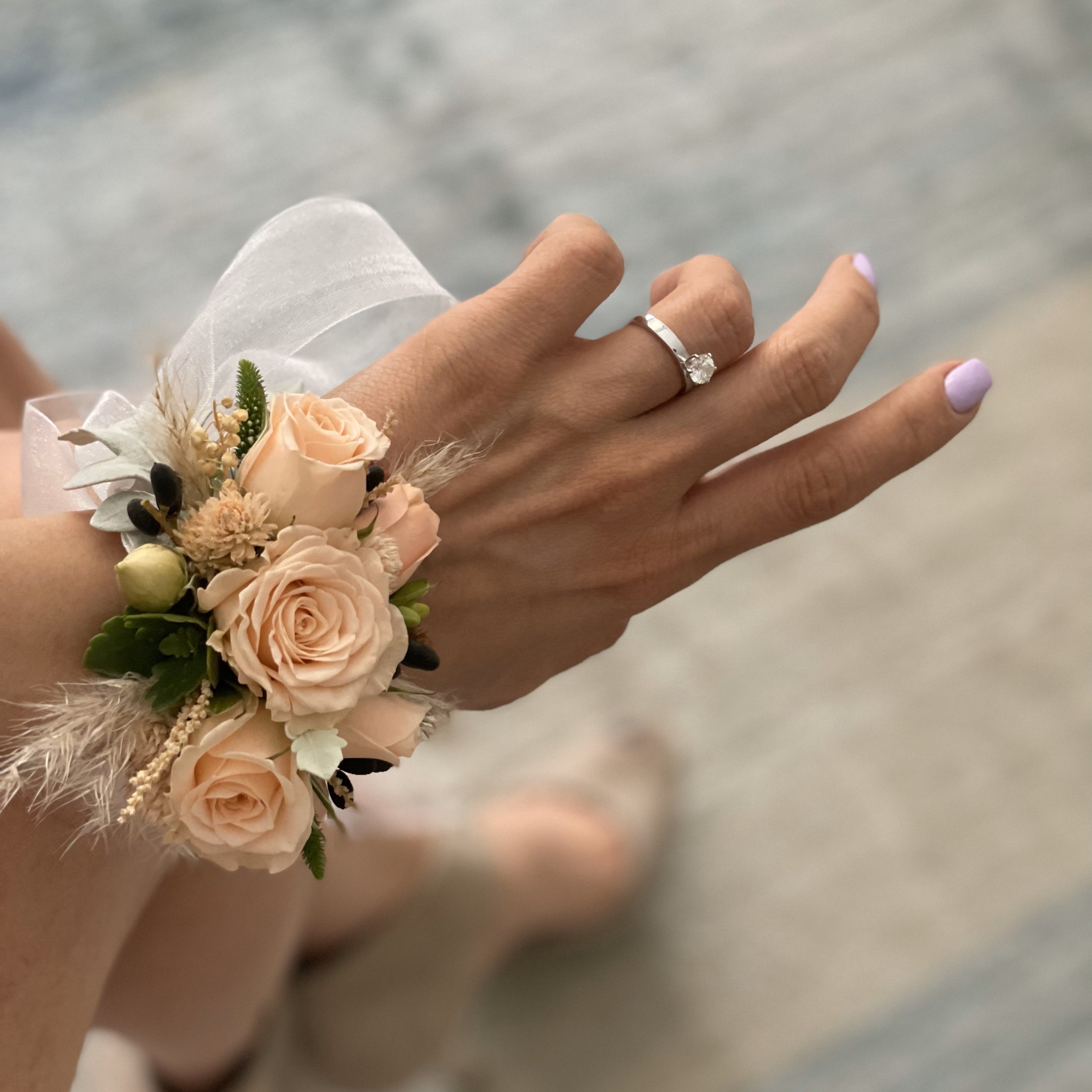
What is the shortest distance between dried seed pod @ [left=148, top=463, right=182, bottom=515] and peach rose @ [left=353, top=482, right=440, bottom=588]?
0.36 feet

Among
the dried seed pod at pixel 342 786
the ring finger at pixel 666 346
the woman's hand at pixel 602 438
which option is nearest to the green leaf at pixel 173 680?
the dried seed pod at pixel 342 786

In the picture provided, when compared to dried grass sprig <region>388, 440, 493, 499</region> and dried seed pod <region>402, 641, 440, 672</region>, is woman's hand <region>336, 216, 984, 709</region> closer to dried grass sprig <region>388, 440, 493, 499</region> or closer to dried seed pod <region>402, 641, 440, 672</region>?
dried grass sprig <region>388, 440, 493, 499</region>

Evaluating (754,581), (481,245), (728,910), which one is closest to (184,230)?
(481,245)

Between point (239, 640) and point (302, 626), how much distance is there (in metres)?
0.04

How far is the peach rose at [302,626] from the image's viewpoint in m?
0.62

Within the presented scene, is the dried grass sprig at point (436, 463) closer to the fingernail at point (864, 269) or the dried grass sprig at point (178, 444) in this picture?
the dried grass sprig at point (178, 444)

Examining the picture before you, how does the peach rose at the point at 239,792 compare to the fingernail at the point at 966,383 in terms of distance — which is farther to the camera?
the fingernail at the point at 966,383

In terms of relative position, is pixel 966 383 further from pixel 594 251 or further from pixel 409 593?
pixel 409 593

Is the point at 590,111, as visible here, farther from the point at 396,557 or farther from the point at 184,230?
the point at 396,557

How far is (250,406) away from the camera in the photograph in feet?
2.26

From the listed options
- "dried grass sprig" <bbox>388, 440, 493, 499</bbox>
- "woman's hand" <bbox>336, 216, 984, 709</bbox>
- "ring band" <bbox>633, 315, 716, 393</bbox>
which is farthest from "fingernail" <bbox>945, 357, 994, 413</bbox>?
"dried grass sprig" <bbox>388, 440, 493, 499</bbox>

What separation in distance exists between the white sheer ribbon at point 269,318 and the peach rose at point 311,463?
86 millimetres

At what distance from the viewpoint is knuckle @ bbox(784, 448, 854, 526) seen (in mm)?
926

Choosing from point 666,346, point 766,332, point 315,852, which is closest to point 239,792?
point 315,852
